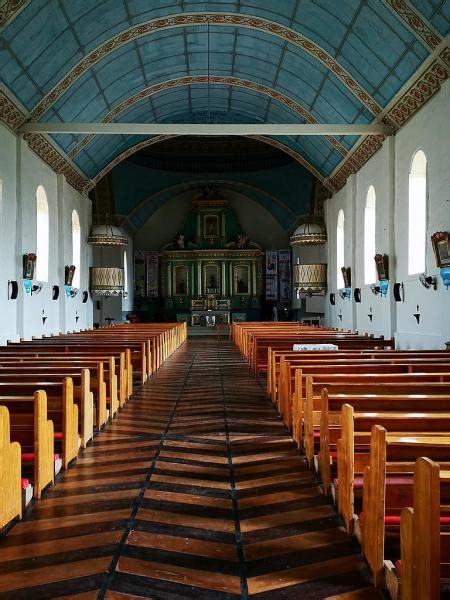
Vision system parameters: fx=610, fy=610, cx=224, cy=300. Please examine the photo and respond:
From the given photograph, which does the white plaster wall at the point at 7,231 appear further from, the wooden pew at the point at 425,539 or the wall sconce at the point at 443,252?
the wooden pew at the point at 425,539

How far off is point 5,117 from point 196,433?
32.0 ft

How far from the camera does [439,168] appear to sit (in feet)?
37.4

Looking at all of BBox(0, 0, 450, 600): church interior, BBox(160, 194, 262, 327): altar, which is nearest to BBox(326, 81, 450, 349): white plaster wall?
BBox(0, 0, 450, 600): church interior

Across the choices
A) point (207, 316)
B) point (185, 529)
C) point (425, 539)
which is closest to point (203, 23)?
point (185, 529)

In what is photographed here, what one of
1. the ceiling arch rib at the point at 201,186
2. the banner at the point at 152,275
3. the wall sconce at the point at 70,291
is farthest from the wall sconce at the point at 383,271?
the banner at the point at 152,275

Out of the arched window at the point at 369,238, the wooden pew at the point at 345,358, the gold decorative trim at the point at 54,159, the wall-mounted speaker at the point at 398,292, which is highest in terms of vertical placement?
the gold decorative trim at the point at 54,159

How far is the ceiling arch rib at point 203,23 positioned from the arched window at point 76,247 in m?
6.22

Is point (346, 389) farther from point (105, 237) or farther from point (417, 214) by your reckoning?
point (105, 237)

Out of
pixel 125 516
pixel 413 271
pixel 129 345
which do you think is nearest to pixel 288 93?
pixel 413 271

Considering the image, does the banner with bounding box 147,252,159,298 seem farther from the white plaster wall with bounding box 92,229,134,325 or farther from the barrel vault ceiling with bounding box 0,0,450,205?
the barrel vault ceiling with bounding box 0,0,450,205

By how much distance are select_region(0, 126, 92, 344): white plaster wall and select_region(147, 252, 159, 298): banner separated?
11.4m

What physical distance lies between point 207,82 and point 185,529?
55.4 feet

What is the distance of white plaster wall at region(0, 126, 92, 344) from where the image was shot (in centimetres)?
1344

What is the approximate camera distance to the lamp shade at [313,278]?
22297 mm
